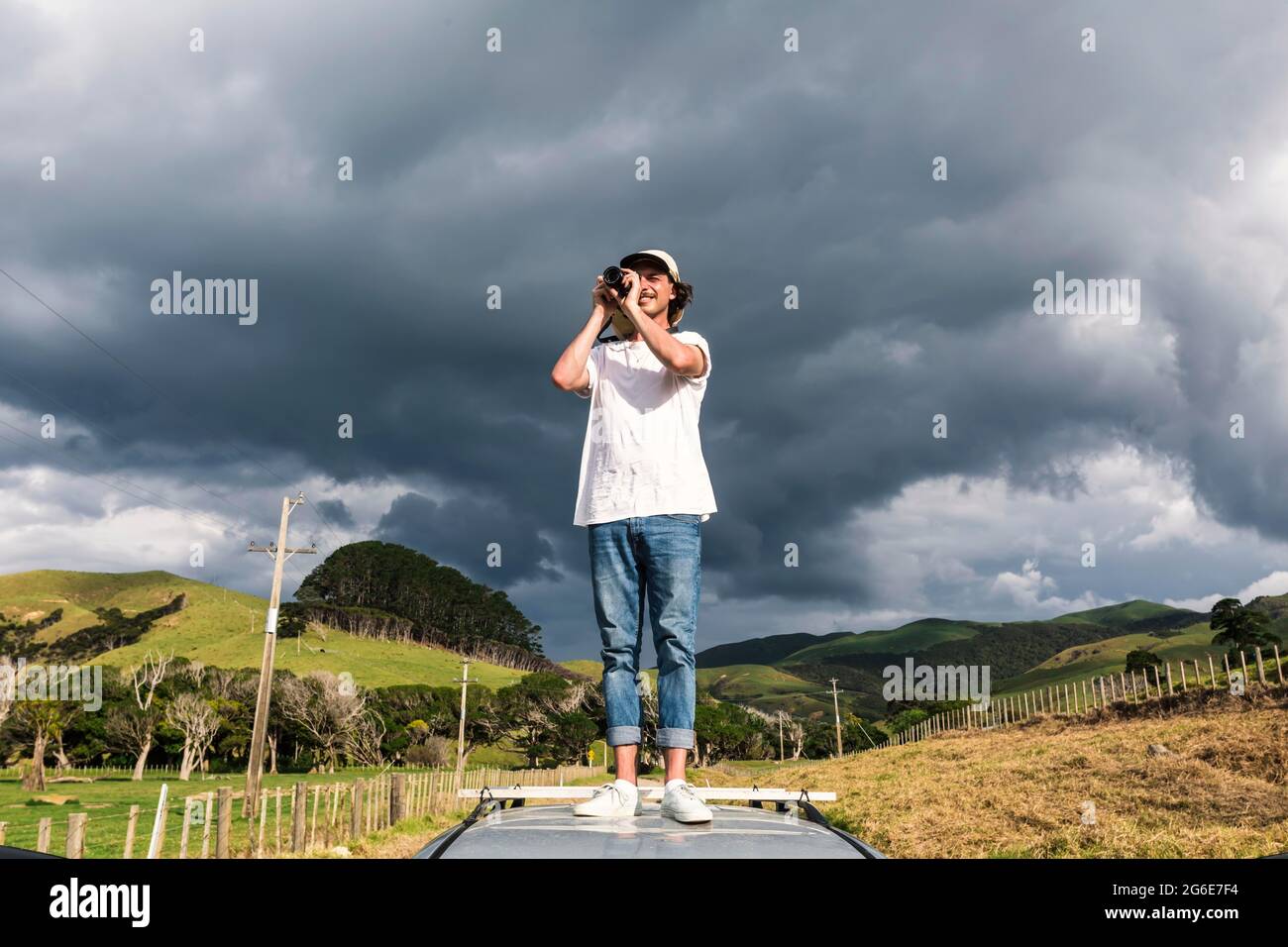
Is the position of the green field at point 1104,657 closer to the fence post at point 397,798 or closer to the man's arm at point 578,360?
the fence post at point 397,798

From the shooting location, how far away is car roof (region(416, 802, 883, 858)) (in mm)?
2025

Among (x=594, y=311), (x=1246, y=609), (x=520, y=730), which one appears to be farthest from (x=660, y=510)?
(x=520, y=730)

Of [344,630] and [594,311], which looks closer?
[594,311]

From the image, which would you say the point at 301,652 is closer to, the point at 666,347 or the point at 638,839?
the point at 666,347

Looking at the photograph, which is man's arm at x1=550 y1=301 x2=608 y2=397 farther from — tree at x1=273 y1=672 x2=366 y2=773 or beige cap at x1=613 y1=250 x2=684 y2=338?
tree at x1=273 y1=672 x2=366 y2=773

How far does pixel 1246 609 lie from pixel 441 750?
6640cm

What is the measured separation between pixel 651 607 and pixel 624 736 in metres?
0.47

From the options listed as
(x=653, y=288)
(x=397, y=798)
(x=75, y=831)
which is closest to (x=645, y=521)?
(x=653, y=288)

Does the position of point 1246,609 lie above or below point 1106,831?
above

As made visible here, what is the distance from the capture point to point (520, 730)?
87.8 meters
